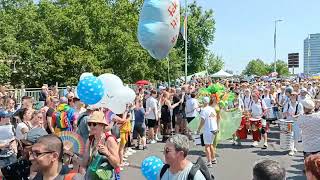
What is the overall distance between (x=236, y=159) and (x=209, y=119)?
1.73 metres

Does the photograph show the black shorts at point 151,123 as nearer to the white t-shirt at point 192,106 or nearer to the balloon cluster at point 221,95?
the white t-shirt at point 192,106

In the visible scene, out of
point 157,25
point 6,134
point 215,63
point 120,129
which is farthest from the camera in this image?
point 215,63

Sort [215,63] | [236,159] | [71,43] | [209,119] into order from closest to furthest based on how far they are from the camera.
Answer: [209,119] → [236,159] → [71,43] → [215,63]

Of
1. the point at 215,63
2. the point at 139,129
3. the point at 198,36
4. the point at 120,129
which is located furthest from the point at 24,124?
the point at 215,63

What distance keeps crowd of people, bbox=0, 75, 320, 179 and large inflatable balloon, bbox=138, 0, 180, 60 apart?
1.31 metres

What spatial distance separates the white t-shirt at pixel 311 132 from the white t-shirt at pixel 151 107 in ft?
19.2

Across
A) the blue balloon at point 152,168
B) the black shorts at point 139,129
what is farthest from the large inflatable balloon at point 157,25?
the black shorts at point 139,129

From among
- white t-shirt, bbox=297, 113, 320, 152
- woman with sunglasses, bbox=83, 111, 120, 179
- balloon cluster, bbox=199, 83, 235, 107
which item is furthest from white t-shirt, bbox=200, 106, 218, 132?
woman with sunglasses, bbox=83, 111, 120, 179

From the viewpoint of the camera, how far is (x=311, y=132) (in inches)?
327

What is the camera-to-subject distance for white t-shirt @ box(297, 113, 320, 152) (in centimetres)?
825

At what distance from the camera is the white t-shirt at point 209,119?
33.6 feet

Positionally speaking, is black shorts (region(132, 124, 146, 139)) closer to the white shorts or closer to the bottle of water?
the white shorts

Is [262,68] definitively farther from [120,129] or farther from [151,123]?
[120,129]

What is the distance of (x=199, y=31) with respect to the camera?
167 feet
